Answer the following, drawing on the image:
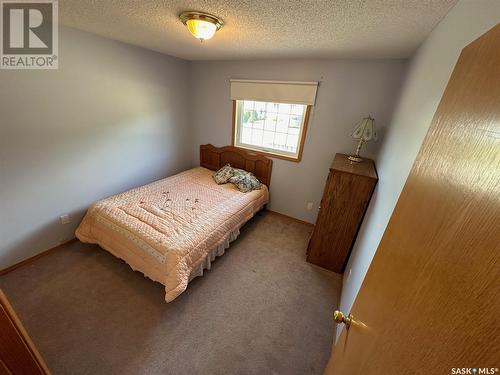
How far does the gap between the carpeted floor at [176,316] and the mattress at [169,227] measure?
204 mm

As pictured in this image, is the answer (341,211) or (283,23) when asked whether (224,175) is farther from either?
(283,23)

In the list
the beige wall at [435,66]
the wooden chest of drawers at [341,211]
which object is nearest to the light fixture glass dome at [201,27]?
the beige wall at [435,66]

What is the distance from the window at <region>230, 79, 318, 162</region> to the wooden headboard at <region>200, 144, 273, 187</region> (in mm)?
128

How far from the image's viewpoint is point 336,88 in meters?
2.47

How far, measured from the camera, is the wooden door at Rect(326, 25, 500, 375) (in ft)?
0.99

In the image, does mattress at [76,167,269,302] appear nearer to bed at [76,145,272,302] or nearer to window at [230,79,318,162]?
bed at [76,145,272,302]

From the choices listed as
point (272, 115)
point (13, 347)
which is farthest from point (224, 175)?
point (13, 347)

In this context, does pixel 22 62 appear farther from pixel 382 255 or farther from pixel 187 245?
pixel 382 255

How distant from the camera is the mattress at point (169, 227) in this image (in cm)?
176

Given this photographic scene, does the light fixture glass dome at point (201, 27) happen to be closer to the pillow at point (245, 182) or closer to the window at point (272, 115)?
the window at point (272, 115)

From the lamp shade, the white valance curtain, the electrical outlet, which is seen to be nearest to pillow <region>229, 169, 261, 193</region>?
the white valance curtain

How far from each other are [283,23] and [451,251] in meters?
1.65

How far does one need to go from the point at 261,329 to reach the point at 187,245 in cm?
91

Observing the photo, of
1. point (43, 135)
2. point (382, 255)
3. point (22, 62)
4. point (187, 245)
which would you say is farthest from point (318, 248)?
point (22, 62)
